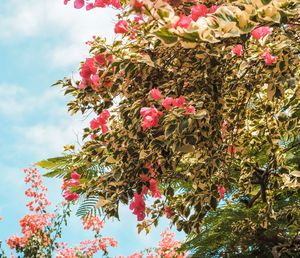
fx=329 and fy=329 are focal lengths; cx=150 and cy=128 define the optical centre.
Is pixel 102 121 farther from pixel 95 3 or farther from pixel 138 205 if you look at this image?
pixel 95 3

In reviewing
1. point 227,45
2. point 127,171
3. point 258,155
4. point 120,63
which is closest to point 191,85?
point 227,45

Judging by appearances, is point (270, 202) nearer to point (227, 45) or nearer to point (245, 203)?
point (245, 203)

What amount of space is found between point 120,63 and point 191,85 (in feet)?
1.62

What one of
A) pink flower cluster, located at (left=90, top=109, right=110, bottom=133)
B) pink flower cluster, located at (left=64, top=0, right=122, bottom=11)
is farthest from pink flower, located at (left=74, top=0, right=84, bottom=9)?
pink flower cluster, located at (left=90, top=109, right=110, bottom=133)

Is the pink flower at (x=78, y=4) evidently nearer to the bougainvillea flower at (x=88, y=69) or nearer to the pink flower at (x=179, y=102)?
the bougainvillea flower at (x=88, y=69)

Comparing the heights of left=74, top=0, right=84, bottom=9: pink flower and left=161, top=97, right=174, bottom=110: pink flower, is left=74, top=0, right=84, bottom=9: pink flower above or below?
above

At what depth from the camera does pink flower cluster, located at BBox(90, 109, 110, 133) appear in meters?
1.96

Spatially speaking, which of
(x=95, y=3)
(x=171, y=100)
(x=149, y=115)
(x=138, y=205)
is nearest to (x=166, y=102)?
(x=171, y=100)

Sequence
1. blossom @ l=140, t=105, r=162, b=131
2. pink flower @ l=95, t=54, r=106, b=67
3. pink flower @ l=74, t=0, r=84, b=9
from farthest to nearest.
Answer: pink flower @ l=74, t=0, r=84, b=9
pink flower @ l=95, t=54, r=106, b=67
blossom @ l=140, t=105, r=162, b=131

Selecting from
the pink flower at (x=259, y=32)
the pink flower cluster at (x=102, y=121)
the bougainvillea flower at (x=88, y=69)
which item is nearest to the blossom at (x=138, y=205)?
the pink flower cluster at (x=102, y=121)

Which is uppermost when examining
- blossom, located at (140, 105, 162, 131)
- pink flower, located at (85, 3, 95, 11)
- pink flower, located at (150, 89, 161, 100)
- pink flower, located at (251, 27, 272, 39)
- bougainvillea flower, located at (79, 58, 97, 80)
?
pink flower, located at (85, 3, 95, 11)

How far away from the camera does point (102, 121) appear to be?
78.8 inches

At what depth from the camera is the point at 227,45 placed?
1781 millimetres

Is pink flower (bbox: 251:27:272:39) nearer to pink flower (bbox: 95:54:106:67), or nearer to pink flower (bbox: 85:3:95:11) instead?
pink flower (bbox: 95:54:106:67)
